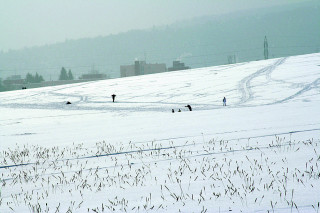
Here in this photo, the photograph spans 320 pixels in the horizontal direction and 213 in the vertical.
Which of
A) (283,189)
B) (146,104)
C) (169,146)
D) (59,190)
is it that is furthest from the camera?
(146,104)

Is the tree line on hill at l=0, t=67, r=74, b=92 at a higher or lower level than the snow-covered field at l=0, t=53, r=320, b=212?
higher

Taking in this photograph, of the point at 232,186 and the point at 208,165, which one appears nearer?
the point at 232,186

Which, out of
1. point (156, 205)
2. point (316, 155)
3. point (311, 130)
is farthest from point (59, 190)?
point (311, 130)

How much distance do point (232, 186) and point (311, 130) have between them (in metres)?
4.97

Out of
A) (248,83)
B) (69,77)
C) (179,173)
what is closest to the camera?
(179,173)

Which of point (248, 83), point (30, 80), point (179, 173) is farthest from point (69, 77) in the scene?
point (179, 173)

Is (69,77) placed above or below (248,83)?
above

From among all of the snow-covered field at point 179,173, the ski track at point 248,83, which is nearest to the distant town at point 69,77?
the ski track at point 248,83

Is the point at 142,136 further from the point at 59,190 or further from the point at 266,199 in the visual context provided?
the point at 266,199

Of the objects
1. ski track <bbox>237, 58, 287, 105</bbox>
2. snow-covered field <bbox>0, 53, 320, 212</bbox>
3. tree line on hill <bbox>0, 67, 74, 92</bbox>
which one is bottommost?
snow-covered field <bbox>0, 53, 320, 212</bbox>

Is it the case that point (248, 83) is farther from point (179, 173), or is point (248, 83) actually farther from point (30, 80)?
point (30, 80)

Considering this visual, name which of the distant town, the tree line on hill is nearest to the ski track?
the distant town

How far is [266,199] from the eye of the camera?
3803mm

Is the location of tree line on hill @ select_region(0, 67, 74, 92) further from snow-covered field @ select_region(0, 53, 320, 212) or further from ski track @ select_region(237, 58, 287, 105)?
snow-covered field @ select_region(0, 53, 320, 212)
